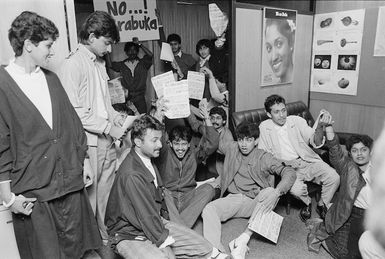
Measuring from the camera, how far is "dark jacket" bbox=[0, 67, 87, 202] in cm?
142

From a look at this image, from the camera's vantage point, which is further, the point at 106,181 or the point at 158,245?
the point at 106,181

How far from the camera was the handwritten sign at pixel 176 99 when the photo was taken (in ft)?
7.57

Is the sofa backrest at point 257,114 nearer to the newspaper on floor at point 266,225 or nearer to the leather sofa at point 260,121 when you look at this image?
the leather sofa at point 260,121

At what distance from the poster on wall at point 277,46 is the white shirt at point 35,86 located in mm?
2224

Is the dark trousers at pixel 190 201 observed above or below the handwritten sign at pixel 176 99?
below

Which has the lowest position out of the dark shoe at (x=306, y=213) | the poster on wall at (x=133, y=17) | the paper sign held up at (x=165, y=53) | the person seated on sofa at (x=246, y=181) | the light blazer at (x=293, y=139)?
the dark shoe at (x=306, y=213)

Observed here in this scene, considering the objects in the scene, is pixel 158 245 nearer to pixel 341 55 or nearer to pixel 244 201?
pixel 244 201

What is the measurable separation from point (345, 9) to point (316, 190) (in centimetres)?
203

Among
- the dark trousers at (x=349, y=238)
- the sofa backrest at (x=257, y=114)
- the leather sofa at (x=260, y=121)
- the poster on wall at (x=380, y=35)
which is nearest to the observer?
the dark trousers at (x=349, y=238)

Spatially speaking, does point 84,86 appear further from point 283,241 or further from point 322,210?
point 322,210

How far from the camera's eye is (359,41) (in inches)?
130

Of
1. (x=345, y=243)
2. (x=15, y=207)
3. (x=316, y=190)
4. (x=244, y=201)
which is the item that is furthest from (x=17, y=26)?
(x=316, y=190)

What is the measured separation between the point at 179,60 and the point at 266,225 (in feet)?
5.94

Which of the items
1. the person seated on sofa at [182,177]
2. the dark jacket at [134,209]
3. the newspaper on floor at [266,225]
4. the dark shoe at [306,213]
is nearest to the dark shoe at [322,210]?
the dark shoe at [306,213]
